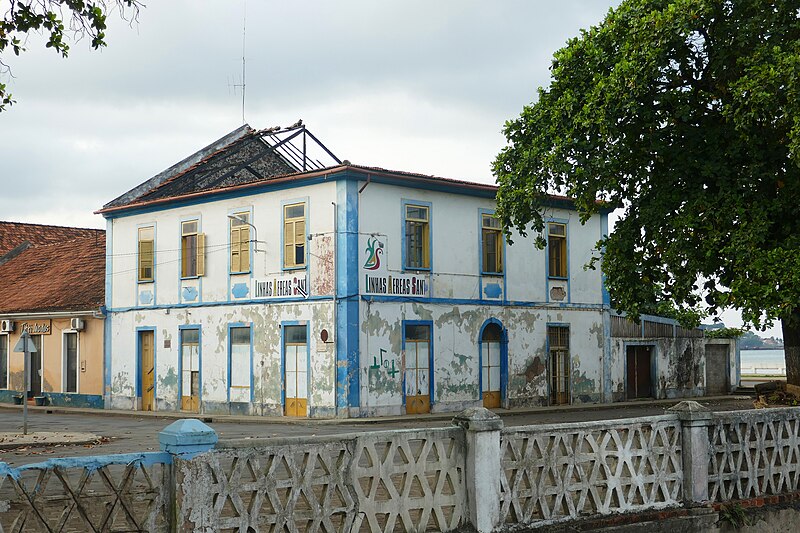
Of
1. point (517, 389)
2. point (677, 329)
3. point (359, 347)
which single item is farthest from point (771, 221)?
point (677, 329)

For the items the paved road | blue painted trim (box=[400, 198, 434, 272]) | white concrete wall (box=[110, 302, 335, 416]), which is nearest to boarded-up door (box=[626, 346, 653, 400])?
the paved road

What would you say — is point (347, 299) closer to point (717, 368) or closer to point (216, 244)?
point (216, 244)

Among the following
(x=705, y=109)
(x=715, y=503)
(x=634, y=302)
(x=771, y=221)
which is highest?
(x=705, y=109)

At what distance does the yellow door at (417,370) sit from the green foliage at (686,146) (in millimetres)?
8519

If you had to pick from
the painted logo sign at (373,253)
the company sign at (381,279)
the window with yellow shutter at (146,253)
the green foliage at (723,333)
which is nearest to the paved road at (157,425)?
the company sign at (381,279)

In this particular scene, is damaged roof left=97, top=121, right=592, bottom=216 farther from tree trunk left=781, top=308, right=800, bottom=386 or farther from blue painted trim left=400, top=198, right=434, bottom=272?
tree trunk left=781, top=308, right=800, bottom=386

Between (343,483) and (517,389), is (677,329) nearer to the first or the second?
(517,389)

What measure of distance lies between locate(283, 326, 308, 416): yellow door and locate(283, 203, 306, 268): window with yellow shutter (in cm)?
181

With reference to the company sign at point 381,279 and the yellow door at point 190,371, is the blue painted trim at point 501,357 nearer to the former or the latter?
the company sign at point 381,279

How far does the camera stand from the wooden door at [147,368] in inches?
1245

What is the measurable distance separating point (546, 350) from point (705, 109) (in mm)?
14348

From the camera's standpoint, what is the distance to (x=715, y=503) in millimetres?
10547

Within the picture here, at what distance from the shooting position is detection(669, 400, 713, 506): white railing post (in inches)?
406

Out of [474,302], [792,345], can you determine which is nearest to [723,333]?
[474,302]
